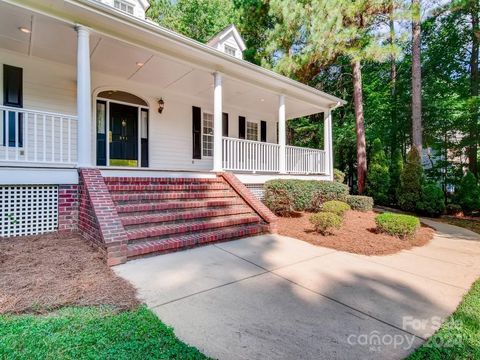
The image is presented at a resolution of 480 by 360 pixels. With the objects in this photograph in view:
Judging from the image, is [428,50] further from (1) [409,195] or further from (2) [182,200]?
(2) [182,200]

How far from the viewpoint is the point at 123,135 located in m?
7.96

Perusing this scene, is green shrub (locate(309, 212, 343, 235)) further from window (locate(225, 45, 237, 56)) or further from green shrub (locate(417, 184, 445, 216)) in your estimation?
window (locate(225, 45, 237, 56))

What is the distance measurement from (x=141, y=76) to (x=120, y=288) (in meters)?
6.48

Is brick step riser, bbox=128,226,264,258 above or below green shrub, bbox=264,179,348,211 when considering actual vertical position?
below

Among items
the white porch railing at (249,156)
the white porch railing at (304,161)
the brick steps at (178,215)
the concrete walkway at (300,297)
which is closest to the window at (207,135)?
the white porch railing at (249,156)

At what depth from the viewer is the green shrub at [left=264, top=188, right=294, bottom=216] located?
265 inches

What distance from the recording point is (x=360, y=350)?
1971mm

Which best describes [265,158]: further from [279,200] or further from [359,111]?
[359,111]

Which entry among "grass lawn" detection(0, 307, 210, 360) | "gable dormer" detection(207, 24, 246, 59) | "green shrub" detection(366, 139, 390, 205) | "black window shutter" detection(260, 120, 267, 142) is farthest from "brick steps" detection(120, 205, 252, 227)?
"gable dormer" detection(207, 24, 246, 59)

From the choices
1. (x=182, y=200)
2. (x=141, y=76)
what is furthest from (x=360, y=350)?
(x=141, y=76)

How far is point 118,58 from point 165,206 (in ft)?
13.4

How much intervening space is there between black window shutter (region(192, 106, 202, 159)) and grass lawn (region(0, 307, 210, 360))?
7.54 metres

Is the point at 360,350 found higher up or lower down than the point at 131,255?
lower down

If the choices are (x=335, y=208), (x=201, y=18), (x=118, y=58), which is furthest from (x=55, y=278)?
(x=201, y=18)
